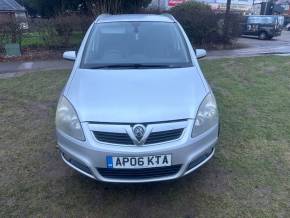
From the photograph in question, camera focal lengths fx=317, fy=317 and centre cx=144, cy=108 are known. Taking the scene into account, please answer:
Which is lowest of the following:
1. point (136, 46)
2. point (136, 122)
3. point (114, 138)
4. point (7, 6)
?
point (114, 138)

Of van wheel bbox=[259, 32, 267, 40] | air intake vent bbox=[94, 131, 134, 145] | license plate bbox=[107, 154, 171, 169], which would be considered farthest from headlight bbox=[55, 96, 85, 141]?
van wheel bbox=[259, 32, 267, 40]

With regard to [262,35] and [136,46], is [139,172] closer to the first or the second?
[136,46]

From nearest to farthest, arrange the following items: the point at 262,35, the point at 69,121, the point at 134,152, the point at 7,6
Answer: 1. the point at 134,152
2. the point at 69,121
3. the point at 262,35
4. the point at 7,6

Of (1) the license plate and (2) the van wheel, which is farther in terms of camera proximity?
(2) the van wheel

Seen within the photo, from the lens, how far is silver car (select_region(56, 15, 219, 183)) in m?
2.79

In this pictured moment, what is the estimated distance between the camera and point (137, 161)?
109 inches

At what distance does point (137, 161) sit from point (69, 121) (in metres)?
0.77

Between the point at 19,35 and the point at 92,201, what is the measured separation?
10.2 meters

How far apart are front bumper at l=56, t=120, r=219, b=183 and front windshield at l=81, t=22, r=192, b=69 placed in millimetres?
1191

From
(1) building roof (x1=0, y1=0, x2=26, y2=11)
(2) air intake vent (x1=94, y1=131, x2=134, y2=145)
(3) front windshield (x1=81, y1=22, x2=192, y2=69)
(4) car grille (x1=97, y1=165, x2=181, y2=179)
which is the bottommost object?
(4) car grille (x1=97, y1=165, x2=181, y2=179)

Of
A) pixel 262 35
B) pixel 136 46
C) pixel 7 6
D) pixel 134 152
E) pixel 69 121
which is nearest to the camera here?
pixel 134 152

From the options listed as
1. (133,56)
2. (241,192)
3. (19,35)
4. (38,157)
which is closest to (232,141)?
(241,192)

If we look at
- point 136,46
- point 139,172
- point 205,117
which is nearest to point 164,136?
point 139,172

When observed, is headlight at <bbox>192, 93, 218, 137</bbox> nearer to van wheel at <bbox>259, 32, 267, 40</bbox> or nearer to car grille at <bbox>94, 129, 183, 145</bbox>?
car grille at <bbox>94, 129, 183, 145</bbox>
